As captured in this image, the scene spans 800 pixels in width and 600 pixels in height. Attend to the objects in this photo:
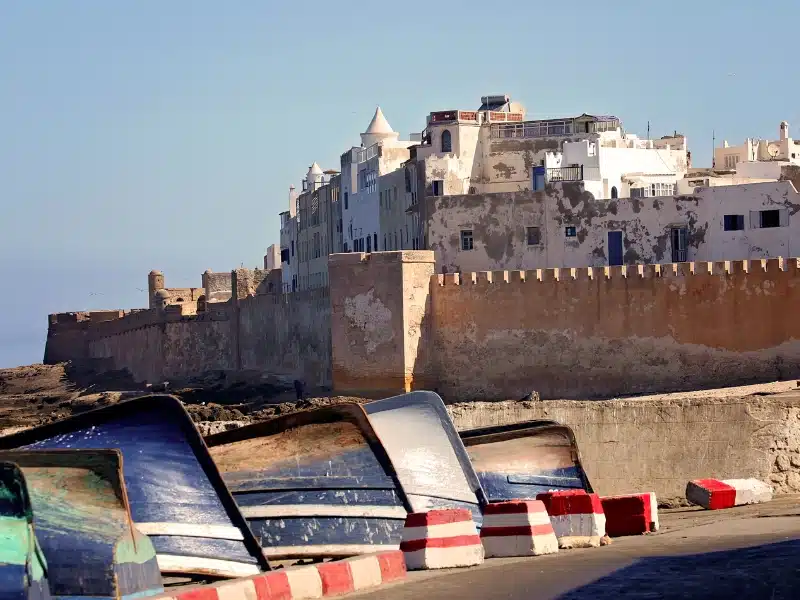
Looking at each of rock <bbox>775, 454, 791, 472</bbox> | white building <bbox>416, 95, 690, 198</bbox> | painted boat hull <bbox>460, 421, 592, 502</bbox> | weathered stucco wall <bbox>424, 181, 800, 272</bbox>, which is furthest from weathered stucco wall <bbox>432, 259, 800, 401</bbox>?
painted boat hull <bbox>460, 421, 592, 502</bbox>

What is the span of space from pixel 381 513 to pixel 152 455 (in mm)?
2357

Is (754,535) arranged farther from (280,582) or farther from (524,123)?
(524,123)

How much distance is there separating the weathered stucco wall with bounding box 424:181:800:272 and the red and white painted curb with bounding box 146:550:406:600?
917 inches

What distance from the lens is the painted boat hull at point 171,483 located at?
11125mm

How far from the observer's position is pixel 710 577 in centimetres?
1037

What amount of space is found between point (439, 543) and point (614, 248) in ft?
77.6

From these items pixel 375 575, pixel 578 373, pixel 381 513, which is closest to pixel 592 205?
pixel 578 373

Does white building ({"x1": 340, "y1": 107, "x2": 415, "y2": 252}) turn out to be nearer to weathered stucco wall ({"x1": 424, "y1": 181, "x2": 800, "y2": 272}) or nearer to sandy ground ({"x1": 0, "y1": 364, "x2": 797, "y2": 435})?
sandy ground ({"x1": 0, "y1": 364, "x2": 797, "y2": 435})

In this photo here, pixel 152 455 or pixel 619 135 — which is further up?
pixel 619 135

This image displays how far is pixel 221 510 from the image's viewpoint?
37.6 feet

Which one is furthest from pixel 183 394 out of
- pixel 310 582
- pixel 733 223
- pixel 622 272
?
pixel 310 582

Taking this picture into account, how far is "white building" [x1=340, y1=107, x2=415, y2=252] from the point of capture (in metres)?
44.5

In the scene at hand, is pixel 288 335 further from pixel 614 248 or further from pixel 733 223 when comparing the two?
pixel 733 223

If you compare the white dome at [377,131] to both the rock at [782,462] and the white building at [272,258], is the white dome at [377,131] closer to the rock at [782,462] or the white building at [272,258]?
the white building at [272,258]
